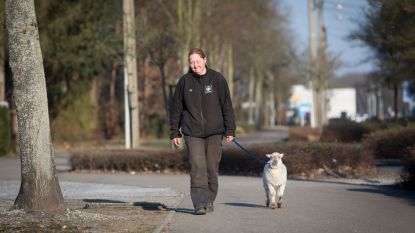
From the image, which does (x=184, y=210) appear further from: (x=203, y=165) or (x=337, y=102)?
(x=337, y=102)

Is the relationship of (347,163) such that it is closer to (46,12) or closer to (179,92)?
(179,92)

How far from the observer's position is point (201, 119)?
10.6 meters

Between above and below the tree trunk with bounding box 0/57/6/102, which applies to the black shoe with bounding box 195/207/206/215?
below

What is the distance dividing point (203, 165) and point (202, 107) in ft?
2.41

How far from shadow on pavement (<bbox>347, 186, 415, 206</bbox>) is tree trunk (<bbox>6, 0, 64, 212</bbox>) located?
18.6 feet

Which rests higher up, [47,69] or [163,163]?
[47,69]

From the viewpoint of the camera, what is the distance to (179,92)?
35.1 ft

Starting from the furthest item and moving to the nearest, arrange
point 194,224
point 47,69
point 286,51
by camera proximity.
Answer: point 286,51
point 47,69
point 194,224

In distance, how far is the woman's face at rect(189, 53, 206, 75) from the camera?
10531 mm

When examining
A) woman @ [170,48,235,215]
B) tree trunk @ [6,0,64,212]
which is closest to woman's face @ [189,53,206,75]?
woman @ [170,48,235,215]

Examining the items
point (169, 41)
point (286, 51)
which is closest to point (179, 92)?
point (169, 41)

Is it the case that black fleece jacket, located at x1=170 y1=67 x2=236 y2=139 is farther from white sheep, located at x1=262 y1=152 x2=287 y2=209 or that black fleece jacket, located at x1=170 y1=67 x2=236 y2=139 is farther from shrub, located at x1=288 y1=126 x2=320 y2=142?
shrub, located at x1=288 y1=126 x2=320 y2=142

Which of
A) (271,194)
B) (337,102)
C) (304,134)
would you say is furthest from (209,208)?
(337,102)

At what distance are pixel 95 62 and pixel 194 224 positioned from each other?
30.3m
